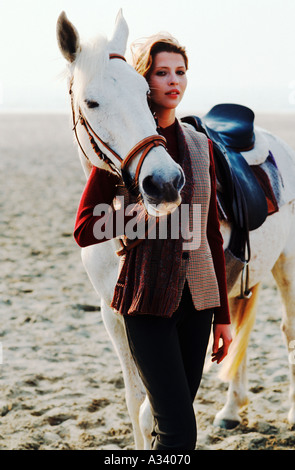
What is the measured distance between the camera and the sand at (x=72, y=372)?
3.02m

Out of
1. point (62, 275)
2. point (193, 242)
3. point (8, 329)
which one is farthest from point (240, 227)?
point (62, 275)

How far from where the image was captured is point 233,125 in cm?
312

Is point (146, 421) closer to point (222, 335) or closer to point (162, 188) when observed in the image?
point (222, 335)

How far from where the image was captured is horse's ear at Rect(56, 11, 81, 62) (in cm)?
180

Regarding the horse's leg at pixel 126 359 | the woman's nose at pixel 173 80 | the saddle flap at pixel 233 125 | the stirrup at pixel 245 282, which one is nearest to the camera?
the woman's nose at pixel 173 80

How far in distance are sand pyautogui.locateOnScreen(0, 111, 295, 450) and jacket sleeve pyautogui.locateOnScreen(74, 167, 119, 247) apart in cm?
162

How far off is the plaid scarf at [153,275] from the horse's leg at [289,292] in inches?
61.0

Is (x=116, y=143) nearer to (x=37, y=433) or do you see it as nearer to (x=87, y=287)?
(x=37, y=433)

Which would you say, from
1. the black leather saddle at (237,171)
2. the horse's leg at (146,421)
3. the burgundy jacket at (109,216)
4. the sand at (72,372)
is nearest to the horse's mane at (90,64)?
the burgundy jacket at (109,216)

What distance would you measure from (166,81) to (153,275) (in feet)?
2.28

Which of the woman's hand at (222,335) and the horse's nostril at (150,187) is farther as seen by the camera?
the woman's hand at (222,335)

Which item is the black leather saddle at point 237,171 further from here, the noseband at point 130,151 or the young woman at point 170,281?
the noseband at point 130,151

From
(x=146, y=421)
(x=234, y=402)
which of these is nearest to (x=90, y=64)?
(x=146, y=421)

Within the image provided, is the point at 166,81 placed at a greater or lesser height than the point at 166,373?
greater
